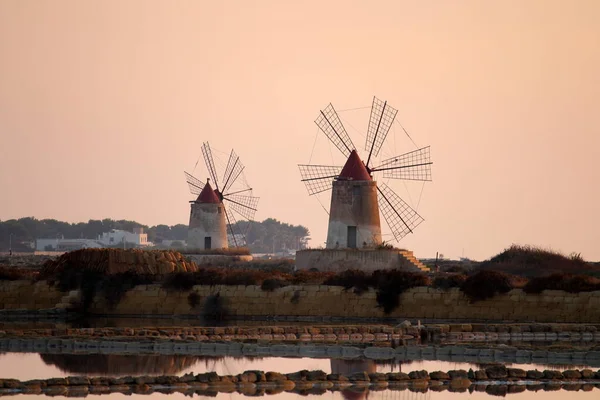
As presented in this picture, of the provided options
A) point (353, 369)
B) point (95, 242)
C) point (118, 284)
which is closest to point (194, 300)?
point (118, 284)

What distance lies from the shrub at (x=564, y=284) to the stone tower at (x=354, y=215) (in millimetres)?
8964

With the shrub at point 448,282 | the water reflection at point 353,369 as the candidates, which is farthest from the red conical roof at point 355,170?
the water reflection at point 353,369

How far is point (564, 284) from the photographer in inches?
1075

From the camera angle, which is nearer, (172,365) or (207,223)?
(172,365)

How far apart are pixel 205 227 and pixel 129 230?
86515mm

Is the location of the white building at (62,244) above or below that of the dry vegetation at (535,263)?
above

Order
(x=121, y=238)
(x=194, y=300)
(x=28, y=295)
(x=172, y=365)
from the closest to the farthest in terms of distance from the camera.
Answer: (x=172, y=365)
(x=194, y=300)
(x=28, y=295)
(x=121, y=238)

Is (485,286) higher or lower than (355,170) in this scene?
lower

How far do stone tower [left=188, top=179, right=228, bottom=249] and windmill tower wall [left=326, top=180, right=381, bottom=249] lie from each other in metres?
17.0

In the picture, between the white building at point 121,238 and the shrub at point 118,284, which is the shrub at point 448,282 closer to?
the shrub at point 118,284

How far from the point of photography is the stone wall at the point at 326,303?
26.6m

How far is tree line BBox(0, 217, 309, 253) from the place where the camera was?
431ft

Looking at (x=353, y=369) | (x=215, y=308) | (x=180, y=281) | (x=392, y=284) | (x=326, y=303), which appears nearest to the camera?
(x=353, y=369)

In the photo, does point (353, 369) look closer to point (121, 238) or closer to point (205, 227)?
point (205, 227)
